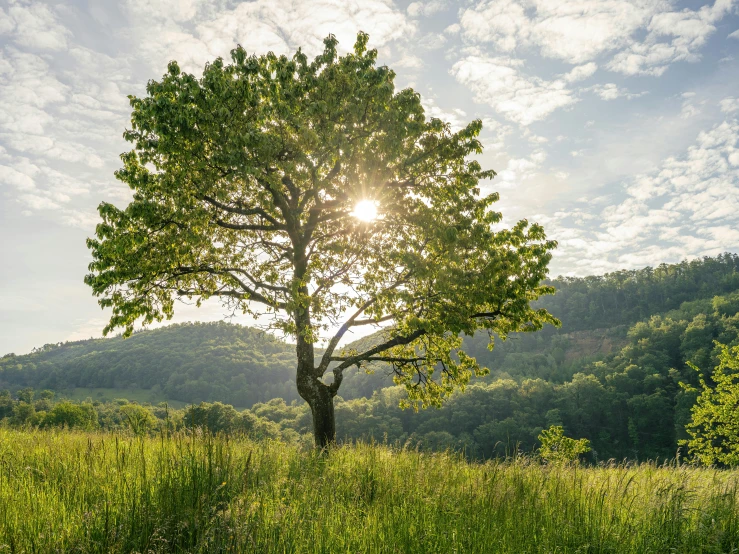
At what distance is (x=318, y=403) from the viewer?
49.0 feet

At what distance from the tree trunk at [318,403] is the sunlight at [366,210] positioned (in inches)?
233

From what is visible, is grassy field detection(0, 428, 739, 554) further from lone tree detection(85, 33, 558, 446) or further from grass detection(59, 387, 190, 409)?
grass detection(59, 387, 190, 409)

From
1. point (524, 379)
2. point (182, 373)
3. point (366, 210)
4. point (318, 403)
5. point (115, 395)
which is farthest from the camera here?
point (182, 373)

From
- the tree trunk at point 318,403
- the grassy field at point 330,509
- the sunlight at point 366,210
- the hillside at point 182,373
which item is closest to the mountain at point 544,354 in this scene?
the hillside at point 182,373

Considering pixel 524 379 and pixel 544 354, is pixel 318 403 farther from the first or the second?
pixel 544 354

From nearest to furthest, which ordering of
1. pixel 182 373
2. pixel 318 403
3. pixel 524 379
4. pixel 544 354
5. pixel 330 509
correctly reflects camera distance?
pixel 330 509, pixel 318 403, pixel 524 379, pixel 182 373, pixel 544 354

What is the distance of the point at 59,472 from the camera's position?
640cm

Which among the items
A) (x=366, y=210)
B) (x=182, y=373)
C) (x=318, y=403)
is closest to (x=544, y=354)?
(x=182, y=373)

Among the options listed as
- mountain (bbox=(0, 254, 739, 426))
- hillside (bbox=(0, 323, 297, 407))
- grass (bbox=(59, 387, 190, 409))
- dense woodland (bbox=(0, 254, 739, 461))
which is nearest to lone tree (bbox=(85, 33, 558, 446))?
dense woodland (bbox=(0, 254, 739, 461))

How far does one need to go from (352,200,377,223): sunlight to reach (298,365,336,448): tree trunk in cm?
592

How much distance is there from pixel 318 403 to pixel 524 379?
405ft

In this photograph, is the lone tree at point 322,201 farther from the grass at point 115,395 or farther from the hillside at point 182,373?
the hillside at point 182,373

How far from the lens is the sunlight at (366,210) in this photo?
1369cm

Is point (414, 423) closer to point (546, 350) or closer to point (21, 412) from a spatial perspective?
point (21, 412)
